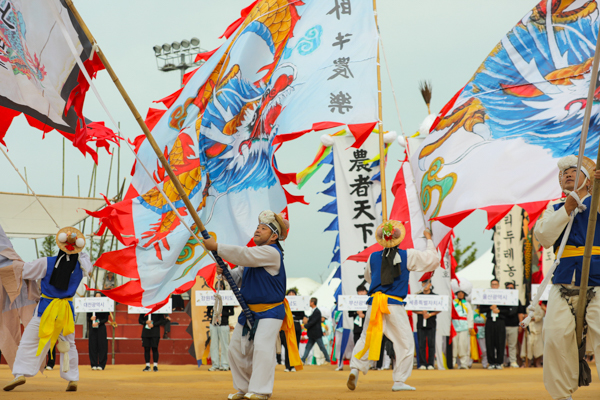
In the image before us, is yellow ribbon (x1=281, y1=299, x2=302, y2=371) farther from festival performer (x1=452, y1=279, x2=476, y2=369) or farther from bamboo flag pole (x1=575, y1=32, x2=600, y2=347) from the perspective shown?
festival performer (x1=452, y1=279, x2=476, y2=369)

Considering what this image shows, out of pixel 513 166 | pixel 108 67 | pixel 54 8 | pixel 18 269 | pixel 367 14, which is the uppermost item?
pixel 367 14

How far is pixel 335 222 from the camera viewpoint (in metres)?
14.3

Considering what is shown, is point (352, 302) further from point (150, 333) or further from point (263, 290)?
point (263, 290)

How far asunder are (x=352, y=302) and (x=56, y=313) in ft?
20.6

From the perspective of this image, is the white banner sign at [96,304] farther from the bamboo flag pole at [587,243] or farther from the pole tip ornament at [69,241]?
the bamboo flag pole at [587,243]

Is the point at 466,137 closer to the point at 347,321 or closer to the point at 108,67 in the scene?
the point at 108,67

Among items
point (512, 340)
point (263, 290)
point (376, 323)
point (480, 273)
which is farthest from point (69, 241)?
point (480, 273)

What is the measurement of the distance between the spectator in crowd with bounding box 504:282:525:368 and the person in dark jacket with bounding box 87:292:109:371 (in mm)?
8476

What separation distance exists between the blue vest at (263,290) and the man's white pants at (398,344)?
5.46ft

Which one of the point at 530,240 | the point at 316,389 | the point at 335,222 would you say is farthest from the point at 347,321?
the point at 316,389

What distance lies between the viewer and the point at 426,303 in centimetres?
1242

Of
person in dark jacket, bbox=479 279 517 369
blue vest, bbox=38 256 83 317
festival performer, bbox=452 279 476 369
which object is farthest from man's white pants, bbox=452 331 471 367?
blue vest, bbox=38 256 83 317

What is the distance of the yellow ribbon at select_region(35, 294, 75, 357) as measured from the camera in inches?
296

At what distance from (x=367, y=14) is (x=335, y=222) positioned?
602 cm
